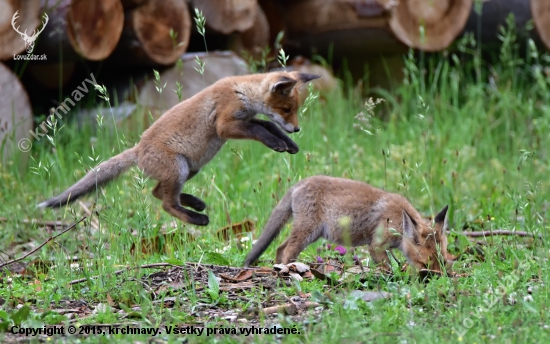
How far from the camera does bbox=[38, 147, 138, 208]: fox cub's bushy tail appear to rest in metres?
5.31

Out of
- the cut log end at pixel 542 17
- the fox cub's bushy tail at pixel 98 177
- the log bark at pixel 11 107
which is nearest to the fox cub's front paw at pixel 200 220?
the fox cub's bushy tail at pixel 98 177

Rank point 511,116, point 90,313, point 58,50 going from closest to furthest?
point 90,313, point 58,50, point 511,116

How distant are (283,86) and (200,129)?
0.75 m

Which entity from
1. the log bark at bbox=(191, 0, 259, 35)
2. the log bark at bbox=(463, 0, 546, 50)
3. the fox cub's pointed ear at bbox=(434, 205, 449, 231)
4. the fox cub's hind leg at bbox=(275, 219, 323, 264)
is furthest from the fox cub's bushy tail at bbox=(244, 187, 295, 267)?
the log bark at bbox=(463, 0, 546, 50)

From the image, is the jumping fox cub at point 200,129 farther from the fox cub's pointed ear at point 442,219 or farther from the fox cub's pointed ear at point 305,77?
the fox cub's pointed ear at point 442,219

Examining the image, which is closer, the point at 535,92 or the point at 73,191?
the point at 73,191

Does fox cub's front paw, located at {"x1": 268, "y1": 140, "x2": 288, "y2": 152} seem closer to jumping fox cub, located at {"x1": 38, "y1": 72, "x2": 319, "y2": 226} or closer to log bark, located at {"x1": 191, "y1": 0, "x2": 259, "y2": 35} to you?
jumping fox cub, located at {"x1": 38, "y1": 72, "x2": 319, "y2": 226}

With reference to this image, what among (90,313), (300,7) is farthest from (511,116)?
(90,313)

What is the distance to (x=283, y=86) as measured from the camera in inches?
222

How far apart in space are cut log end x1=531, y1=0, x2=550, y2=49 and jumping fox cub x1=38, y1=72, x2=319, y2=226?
5.16m

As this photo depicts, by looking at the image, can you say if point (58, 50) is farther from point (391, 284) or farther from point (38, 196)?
point (391, 284)

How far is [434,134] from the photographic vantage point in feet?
26.9

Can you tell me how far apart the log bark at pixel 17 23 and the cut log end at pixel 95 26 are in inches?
14.2

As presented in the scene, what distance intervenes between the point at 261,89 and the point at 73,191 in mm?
1674
